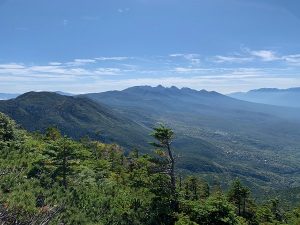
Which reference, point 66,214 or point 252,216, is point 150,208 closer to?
point 66,214

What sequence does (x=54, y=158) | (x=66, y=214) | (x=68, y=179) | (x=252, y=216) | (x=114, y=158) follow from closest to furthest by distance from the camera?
(x=66, y=214) → (x=54, y=158) → (x=68, y=179) → (x=252, y=216) → (x=114, y=158)

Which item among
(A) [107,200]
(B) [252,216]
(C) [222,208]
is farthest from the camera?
(B) [252,216]

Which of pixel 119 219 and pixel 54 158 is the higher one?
pixel 54 158

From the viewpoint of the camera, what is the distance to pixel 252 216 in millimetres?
78188

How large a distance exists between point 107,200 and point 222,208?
12.4 meters

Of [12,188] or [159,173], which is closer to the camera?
[12,188]

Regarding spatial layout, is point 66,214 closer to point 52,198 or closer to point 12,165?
point 52,198

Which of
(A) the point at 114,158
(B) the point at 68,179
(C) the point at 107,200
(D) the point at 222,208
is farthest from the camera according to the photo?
(A) the point at 114,158

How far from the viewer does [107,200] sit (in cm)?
4306

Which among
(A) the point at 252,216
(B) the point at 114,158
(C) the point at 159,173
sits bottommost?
(A) the point at 252,216

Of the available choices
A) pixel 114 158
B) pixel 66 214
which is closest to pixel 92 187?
pixel 66 214

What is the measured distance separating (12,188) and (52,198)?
3991 mm

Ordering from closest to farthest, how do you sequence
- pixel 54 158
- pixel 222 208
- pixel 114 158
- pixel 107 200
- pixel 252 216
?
pixel 222 208, pixel 107 200, pixel 54 158, pixel 252 216, pixel 114 158

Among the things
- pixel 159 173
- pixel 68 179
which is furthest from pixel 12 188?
pixel 159 173
